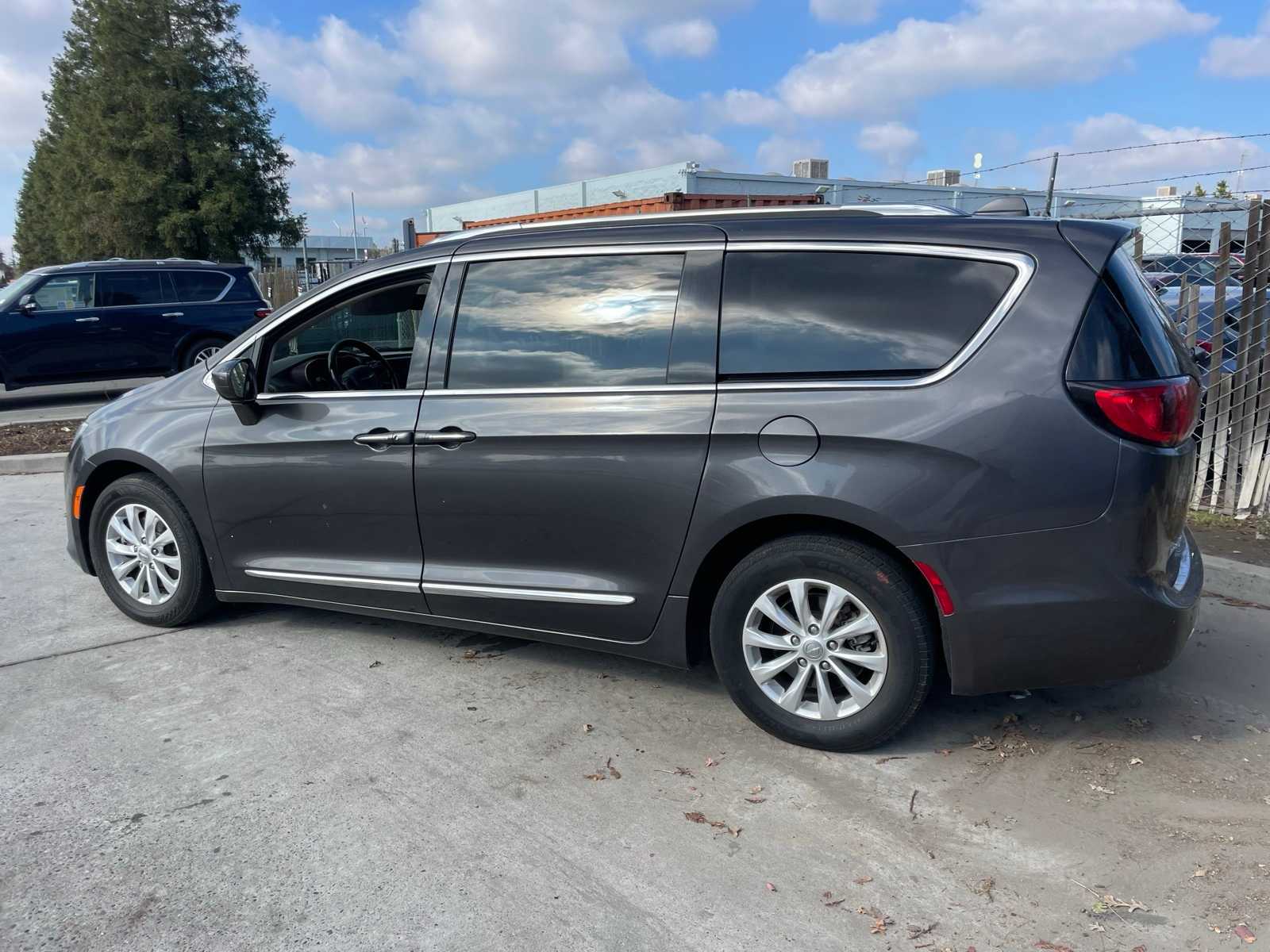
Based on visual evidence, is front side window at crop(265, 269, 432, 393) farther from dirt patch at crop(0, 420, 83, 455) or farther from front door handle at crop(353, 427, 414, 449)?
dirt patch at crop(0, 420, 83, 455)

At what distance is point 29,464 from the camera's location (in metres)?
9.11

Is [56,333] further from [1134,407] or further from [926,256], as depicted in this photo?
[1134,407]

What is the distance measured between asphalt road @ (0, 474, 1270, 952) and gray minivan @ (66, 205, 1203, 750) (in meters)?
0.33

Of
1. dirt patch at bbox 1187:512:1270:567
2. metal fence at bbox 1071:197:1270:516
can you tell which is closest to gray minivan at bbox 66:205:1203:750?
dirt patch at bbox 1187:512:1270:567

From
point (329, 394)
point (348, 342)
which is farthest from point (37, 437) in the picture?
point (329, 394)

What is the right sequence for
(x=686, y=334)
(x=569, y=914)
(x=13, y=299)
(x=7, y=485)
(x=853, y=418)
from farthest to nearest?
(x=13, y=299), (x=7, y=485), (x=686, y=334), (x=853, y=418), (x=569, y=914)

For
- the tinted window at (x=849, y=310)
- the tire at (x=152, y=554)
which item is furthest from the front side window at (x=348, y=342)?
the tinted window at (x=849, y=310)

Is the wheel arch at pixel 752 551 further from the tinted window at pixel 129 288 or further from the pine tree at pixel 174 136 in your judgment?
the pine tree at pixel 174 136

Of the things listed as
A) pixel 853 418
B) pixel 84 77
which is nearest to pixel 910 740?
pixel 853 418

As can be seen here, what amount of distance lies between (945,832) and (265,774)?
230 cm

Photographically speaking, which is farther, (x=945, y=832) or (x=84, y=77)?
(x=84, y=77)

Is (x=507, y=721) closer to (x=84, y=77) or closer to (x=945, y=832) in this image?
(x=945, y=832)

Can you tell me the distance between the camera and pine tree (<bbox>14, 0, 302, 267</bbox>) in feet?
71.7

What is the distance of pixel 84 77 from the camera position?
963 inches
